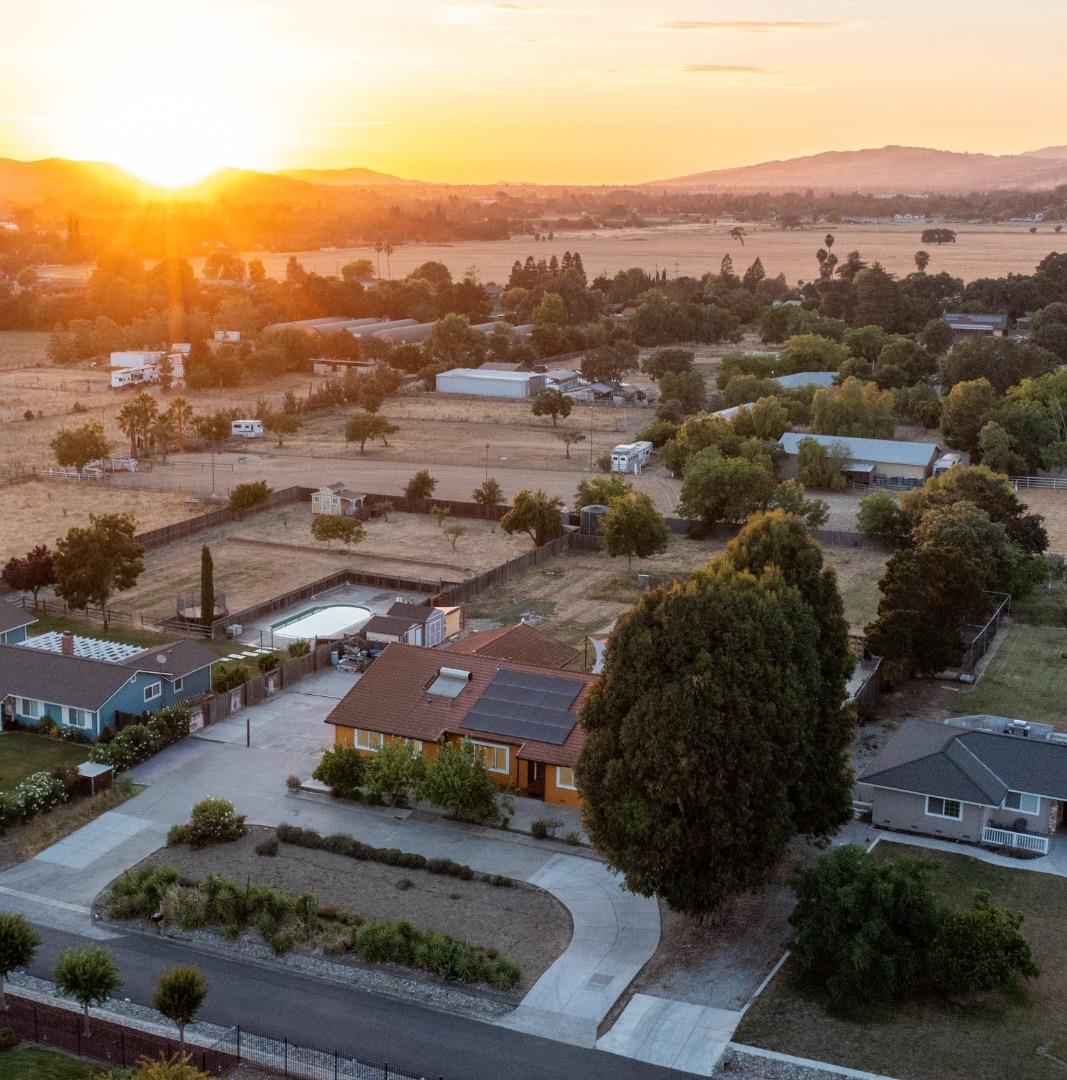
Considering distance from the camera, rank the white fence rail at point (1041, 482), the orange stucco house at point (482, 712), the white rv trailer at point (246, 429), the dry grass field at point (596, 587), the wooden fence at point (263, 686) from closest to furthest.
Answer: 1. the orange stucco house at point (482, 712)
2. the wooden fence at point (263, 686)
3. the dry grass field at point (596, 587)
4. the white fence rail at point (1041, 482)
5. the white rv trailer at point (246, 429)

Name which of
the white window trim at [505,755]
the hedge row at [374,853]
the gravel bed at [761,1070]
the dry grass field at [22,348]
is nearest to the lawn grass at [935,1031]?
the gravel bed at [761,1070]

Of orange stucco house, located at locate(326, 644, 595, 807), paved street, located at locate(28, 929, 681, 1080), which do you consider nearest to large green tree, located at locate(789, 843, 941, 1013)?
paved street, located at locate(28, 929, 681, 1080)

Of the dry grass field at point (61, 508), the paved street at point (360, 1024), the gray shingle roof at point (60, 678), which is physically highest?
the gray shingle roof at point (60, 678)

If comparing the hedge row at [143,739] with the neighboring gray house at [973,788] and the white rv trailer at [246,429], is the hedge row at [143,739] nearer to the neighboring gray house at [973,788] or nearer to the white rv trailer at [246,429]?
the neighboring gray house at [973,788]

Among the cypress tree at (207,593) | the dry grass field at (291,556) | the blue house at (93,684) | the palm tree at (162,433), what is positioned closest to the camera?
the blue house at (93,684)

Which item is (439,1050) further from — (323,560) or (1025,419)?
(1025,419)

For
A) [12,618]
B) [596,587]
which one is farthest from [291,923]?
[596,587]

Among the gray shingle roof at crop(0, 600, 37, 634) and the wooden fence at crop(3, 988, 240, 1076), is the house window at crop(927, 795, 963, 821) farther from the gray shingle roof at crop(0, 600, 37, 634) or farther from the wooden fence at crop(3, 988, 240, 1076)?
the gray shingle roof at crop(0, 600, 37, 634)
